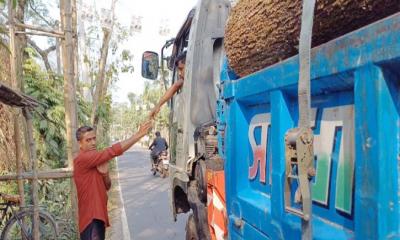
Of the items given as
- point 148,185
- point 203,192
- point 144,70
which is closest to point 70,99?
point 144,70

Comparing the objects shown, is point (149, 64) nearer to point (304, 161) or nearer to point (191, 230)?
point (191, 230)

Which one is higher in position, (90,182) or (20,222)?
(90,182)

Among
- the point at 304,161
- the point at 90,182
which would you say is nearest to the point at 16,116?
the point at 90,182

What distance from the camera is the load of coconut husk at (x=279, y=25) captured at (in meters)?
1.33

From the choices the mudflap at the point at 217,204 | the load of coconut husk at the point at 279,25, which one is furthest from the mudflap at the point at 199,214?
the load of coconut husk at the point at 279,25

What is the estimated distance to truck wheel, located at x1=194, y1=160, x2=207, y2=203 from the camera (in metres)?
3.06

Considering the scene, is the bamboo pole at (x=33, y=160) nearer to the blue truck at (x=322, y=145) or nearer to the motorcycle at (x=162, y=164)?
the blue truck at (x=322, y=145)

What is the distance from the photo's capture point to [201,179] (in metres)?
3.09

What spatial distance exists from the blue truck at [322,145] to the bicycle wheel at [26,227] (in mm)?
3102

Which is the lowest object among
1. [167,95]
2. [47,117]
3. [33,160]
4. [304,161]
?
[33,160]

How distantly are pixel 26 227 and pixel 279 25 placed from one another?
4878 mm

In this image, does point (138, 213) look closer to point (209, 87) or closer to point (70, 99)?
point (70, 99)

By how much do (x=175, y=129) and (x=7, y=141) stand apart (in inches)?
154

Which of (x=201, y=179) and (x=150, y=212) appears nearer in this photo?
(x=201, y=179)
